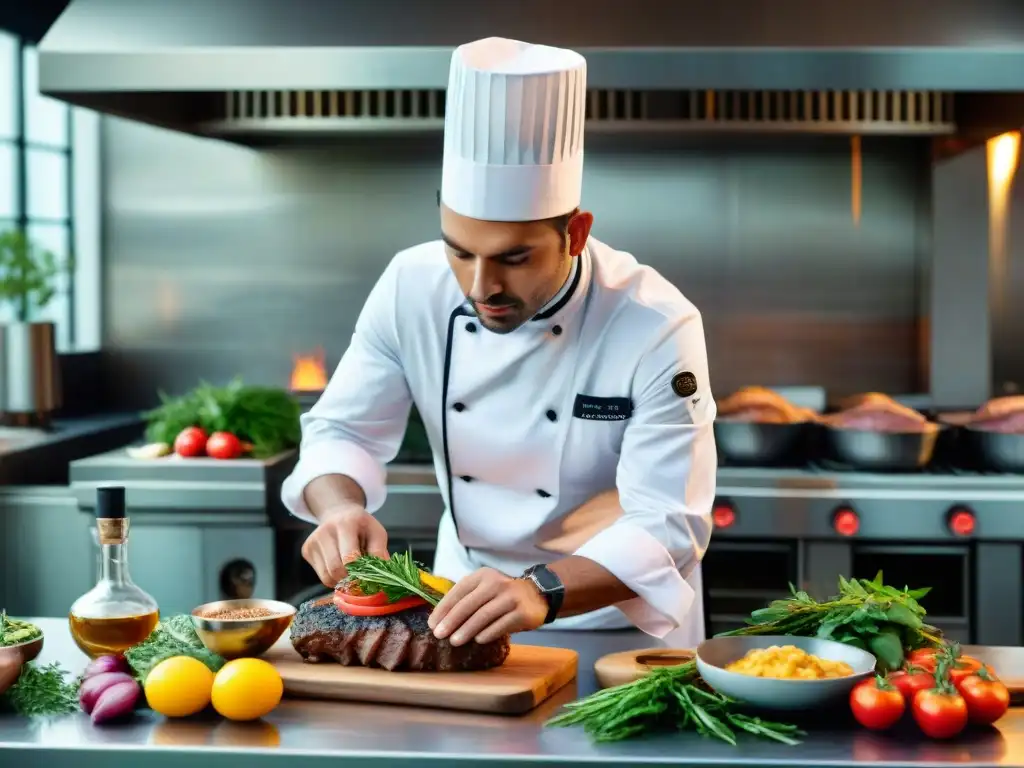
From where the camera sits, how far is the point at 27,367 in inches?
163

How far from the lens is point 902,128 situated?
4098 millimetres

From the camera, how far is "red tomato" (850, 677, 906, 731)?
5.58ft

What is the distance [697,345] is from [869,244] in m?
2.39

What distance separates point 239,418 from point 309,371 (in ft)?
2.77

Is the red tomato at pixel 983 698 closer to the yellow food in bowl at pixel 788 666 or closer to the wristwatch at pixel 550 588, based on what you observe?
the yellow food in bowl at pixel 788 666

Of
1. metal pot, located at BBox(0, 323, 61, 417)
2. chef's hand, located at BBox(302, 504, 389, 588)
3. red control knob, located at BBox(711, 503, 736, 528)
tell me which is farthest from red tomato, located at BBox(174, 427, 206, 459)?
chef's hand, located at BBox(302, 504, 389, 588)

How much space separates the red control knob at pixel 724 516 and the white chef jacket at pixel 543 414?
0.88m

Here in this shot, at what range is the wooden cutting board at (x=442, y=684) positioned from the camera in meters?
1.83

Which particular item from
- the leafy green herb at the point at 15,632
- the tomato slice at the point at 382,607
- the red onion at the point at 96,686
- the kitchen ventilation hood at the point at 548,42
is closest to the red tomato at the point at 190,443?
the kitchen ventilation hood at the point at 548,42

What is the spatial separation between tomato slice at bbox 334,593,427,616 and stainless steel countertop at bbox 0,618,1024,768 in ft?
0.62

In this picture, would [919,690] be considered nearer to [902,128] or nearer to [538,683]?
[538,683]

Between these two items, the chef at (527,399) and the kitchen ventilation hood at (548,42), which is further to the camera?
the kitchen ventilation hood at (548,42)

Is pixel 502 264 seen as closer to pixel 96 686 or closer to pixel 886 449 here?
pixel 96 686

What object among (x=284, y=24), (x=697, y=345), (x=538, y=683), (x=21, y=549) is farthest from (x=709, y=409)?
(x=21, y=549)
